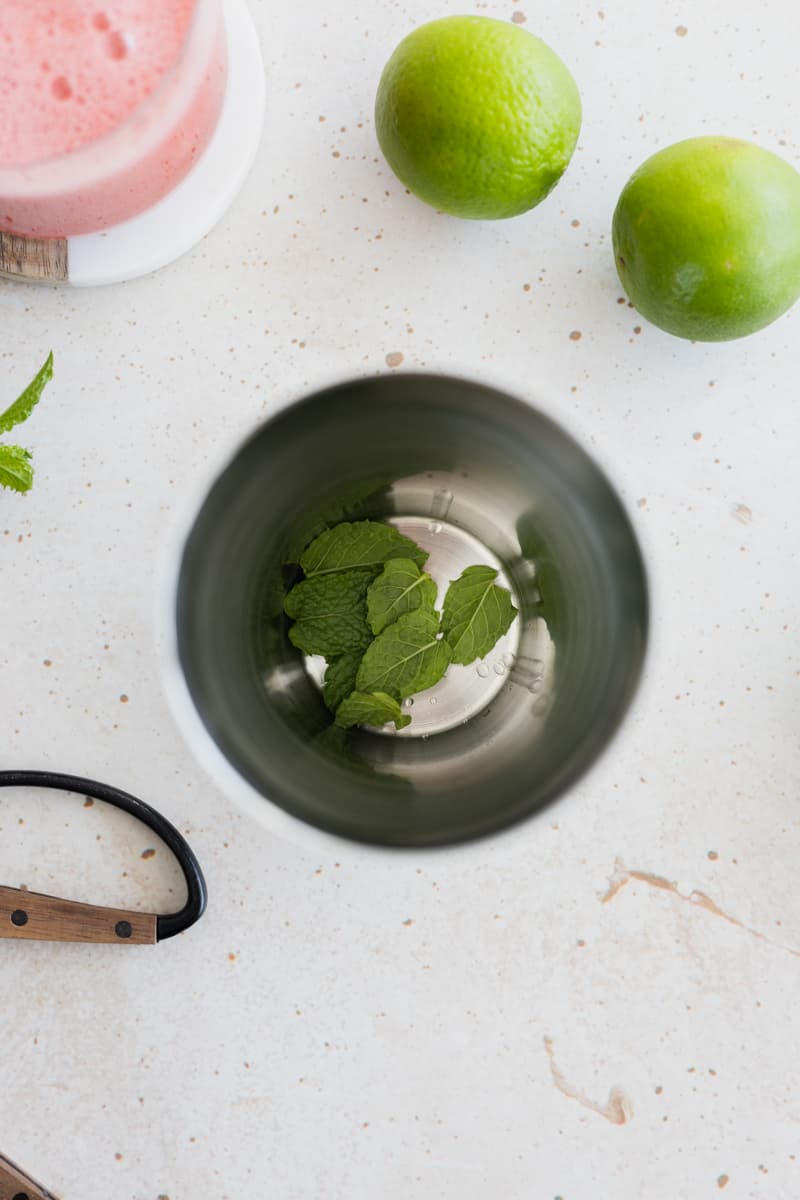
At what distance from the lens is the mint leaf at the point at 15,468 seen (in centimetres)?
60

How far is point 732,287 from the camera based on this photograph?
533mm

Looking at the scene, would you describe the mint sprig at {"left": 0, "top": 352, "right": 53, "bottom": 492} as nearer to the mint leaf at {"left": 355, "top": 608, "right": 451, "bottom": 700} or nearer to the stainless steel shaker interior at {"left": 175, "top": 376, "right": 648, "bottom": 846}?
the stainless steel shaker interior at {"left": 175, "top": 376, "right": 648, "bottom": 846}

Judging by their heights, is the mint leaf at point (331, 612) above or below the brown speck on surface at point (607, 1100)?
above

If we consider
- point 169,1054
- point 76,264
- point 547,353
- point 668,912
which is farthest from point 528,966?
point 76,264

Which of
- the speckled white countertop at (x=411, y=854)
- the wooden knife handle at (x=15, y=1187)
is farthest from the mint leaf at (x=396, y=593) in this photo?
the wooden knife handle at (x=15, y=1187)

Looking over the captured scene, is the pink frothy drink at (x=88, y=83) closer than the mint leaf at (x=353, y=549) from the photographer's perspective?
Yes

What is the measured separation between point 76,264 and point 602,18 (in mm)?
369

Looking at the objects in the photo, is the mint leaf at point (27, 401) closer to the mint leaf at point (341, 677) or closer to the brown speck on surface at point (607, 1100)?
the mint leaf at point (341, 677)

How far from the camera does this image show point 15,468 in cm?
61

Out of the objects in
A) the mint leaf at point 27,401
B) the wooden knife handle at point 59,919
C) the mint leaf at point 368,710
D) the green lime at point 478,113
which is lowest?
the wooden knife handle at point 59,919

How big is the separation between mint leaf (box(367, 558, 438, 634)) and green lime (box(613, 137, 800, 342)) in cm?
24

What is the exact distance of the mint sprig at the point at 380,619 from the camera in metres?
0.68

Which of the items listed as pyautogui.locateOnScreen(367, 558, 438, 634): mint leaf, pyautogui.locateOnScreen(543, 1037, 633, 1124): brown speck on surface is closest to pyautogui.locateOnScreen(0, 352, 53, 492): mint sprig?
pyautogui.locateOnScreen(367, 558, 438, 634): mint leaf

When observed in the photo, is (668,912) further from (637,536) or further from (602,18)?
(602,18)
